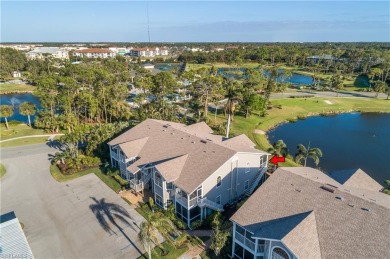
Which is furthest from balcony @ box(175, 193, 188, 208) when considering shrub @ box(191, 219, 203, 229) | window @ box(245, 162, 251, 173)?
window @ box(245, 162, 251, 173)

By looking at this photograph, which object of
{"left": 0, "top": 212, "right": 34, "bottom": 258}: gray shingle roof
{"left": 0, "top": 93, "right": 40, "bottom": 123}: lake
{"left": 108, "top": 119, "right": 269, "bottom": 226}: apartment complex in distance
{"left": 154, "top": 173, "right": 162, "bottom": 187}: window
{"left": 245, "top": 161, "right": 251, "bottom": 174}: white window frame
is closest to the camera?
{"left": 0, "top": 212, "right": 34, "bottom": 258}: gray shingle roof

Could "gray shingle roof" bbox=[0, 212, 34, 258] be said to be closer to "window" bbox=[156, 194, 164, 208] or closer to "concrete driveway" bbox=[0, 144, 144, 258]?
"concrete driveway" bbox=[0, 144, 144, 258]

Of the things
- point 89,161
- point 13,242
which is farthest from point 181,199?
point 89,161

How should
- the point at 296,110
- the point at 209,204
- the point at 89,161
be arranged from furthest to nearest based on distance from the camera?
the point at 296,110, the point at 89,161, the point at 209,204

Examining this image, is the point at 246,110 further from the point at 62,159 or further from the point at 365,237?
the point at 365,237

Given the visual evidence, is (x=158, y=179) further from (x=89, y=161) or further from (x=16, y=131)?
(x=16, y=131)

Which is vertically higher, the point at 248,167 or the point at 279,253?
the point at 248,167
